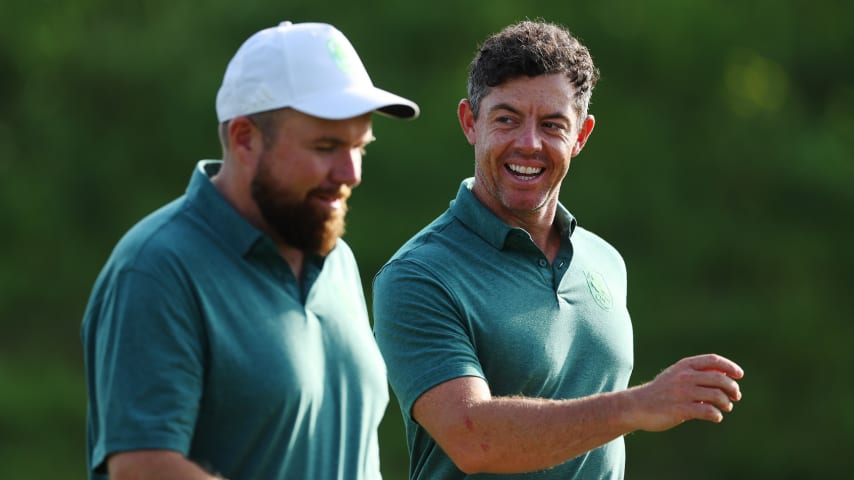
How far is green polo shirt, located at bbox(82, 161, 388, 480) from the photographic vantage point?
9.73ft

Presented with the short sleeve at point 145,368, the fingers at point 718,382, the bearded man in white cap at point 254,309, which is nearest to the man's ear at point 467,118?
the bearded man in white cap at point 254,309

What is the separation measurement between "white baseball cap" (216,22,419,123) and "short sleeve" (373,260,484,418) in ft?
2.00

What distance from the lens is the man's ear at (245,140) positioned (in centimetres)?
322

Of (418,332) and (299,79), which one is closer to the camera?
(299,79)

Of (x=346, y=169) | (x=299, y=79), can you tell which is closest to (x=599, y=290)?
(x=346, y=169)

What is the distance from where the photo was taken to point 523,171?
4.10 m

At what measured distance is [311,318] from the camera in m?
3.26

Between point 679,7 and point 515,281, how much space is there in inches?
372

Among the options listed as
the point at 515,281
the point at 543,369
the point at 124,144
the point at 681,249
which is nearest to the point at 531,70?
the point at 515,281

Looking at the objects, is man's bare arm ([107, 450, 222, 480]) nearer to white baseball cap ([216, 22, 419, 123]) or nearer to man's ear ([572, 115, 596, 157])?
white baseball cap ([216, 22, 419, 123])

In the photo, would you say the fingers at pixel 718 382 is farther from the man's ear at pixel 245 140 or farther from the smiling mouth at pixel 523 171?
the man's ear at pixel 245 140

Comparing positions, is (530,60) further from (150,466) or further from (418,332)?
(150,466)

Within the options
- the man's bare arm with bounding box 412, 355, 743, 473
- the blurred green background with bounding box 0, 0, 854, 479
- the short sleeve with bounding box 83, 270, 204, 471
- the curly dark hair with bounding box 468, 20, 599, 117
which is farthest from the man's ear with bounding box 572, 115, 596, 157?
the blurred green background with bounding box 0, 0, 854, 479

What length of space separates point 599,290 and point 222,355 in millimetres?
1417
